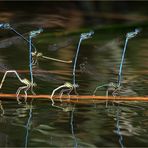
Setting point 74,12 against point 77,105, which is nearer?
point 77,105

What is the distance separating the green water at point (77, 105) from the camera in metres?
3.85

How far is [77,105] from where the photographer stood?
468 cm

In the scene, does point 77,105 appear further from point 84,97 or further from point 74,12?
point 74,12

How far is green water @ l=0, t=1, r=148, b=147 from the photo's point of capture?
12.6ft

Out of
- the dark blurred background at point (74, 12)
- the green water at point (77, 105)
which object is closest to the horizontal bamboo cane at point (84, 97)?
the green water at point (77, 105)

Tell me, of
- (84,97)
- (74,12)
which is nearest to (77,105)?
(84,97)

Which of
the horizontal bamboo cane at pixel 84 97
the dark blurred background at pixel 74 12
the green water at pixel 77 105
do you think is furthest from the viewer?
the dark blurred background at pixel 74 12

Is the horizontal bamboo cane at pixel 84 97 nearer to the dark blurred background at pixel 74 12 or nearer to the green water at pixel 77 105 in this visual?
the green water at pixel 77 105

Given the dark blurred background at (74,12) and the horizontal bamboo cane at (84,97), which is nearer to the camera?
the horizontal bamboo cane at (84,97)

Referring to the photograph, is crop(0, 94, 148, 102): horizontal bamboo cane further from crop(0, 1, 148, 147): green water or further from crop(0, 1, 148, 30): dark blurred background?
crop(0, 1, 148, 30): dark blurred background

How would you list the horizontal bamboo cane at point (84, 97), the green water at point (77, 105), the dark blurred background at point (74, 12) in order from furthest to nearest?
the dark blurred background at point (74, 12) < the horizontal bamboo cane at point (84, 97) < the green water at point (77, 105)

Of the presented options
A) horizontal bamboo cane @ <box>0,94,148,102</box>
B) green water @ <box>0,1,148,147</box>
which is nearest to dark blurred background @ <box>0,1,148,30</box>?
green water @ <box>0,1,148,147</box>

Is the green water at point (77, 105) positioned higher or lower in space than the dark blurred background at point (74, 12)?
lower

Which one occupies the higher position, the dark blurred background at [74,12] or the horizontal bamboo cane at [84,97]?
the dark blurred background at [74,12]
